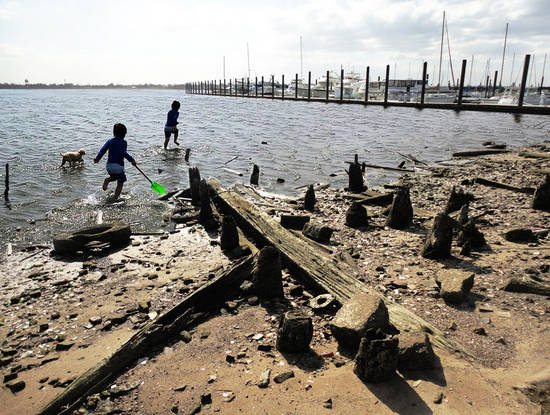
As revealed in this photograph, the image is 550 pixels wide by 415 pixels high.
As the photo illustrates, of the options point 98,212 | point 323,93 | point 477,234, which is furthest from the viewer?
point 323,93

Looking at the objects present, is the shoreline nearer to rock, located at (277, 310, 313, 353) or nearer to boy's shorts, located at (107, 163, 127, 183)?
rock, located at (277, 310, 313, 353)

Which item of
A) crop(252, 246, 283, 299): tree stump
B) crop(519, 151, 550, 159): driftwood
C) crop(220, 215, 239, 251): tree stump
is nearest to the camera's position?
crop(252, 246, 283, 299): tree stump

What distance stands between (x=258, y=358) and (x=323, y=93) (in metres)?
93.1

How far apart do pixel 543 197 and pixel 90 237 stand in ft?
31.6

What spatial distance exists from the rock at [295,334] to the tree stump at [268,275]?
3.55 feet

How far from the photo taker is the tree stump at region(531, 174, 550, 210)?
7860mm

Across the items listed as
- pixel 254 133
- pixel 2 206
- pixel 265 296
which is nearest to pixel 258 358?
pixel 265 296

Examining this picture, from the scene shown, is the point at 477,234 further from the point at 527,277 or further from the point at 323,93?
the point at 323,93

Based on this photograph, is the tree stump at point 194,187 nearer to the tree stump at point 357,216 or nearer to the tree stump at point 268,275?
the tree stump at point 357,216

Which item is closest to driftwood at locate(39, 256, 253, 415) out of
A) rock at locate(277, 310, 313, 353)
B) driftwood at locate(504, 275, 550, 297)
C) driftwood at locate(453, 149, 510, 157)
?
rock at locate(277, 310, 313, 353)

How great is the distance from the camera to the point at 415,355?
11.3ft

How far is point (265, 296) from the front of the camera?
16.4ft

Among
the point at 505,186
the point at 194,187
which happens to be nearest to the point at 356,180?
the point at 505,186

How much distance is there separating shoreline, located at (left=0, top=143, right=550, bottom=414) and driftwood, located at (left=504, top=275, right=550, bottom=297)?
10 centimetres
